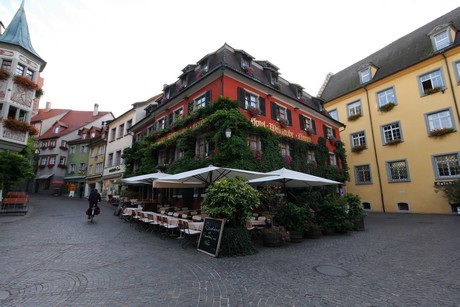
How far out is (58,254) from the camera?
6332 mm

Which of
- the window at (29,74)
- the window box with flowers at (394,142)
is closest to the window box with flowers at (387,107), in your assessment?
the window box with flowers at (394,142)

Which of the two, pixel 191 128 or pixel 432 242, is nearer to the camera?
pixel 432 242

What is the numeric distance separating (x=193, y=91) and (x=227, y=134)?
6.22 metres

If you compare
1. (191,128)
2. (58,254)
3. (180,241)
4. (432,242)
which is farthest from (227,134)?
(432,242)

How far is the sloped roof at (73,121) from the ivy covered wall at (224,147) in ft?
86.5

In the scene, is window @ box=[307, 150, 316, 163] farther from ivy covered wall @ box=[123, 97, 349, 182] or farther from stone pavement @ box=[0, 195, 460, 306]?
stone pavement @ box=[0, 195, 460, 306]

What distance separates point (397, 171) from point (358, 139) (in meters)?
5.02

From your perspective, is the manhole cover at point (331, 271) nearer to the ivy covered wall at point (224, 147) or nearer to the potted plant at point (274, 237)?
the potted plant at point (274, 237)

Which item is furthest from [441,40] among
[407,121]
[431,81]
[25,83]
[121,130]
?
[25,83]

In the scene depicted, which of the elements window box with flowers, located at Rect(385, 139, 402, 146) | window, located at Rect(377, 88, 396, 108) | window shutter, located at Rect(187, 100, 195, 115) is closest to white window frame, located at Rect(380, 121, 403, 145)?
window box with flowers, located at Rect(385, 139, 402, 146)

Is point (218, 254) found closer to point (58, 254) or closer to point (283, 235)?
point (283, 235)

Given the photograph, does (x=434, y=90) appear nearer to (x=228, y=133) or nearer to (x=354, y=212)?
(x=354, y=212)

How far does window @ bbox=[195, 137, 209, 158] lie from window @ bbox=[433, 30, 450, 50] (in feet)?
71.1

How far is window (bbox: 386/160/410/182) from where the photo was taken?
20.2 m
